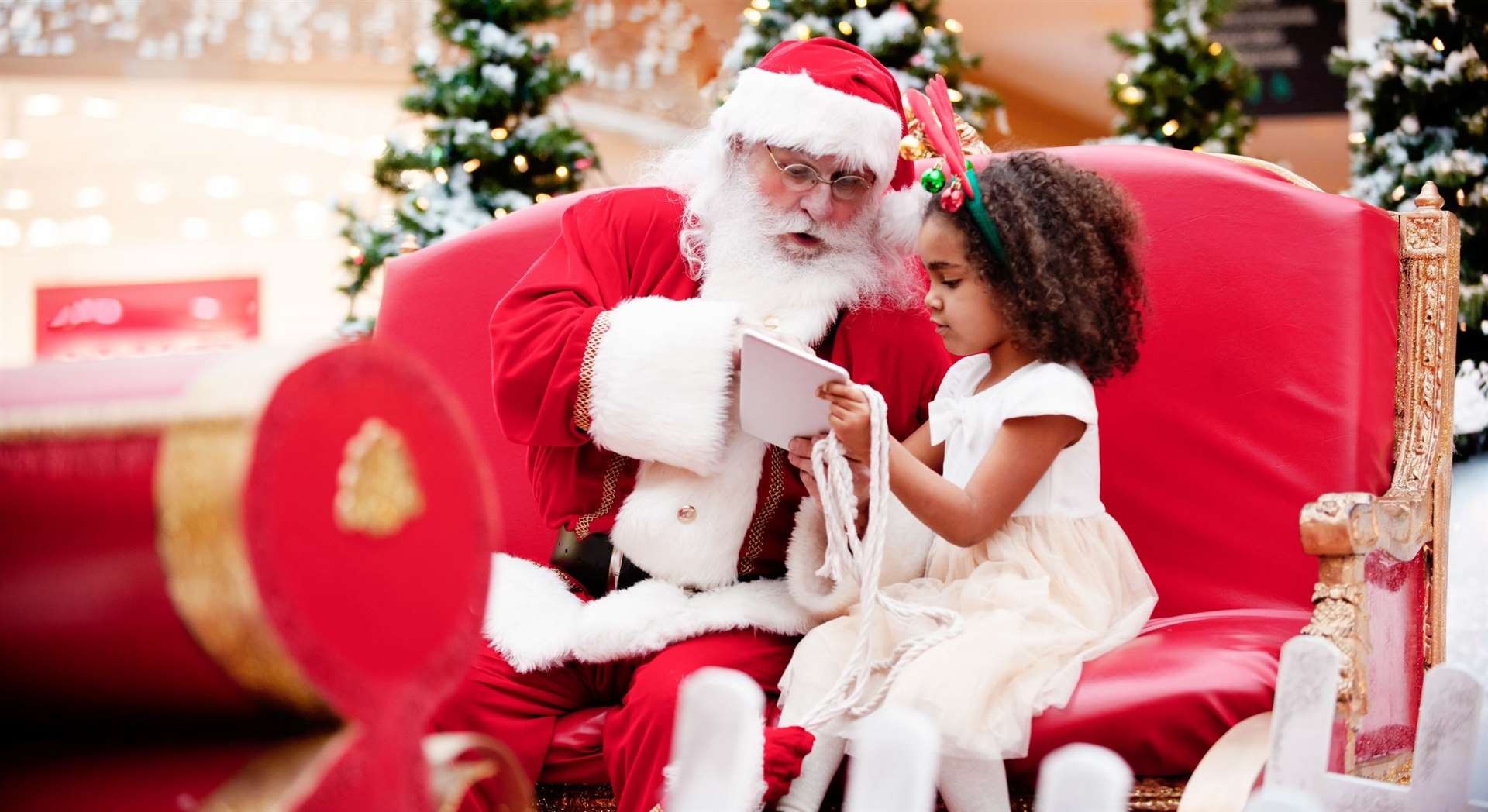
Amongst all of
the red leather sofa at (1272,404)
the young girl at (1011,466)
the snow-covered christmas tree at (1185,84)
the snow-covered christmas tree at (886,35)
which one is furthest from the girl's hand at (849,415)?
the snow-covered christmas tree at (1185,84)

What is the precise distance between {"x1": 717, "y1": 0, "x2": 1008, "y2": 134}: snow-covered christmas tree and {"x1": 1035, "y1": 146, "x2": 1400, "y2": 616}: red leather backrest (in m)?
2.73

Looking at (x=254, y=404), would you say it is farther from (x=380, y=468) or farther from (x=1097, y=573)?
(x=1097, y=573)

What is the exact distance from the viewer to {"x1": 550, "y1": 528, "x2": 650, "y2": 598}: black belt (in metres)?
2.17

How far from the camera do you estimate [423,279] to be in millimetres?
2982

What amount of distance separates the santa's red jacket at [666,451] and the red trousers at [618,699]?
0.11ft

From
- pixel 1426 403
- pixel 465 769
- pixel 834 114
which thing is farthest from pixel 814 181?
pixel 465 769

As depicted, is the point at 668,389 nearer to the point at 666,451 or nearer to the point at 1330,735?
the point at 666,451

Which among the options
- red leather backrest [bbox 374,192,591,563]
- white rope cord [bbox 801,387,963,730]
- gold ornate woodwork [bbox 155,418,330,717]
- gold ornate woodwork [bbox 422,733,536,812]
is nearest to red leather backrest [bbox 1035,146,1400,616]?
white rope cord [bbox 801,387,963,730]

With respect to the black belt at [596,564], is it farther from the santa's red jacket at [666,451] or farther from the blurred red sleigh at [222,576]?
the blurred red sleigh at [222,576]

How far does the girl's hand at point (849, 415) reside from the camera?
1.78 metres

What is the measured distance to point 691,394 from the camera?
2.02m

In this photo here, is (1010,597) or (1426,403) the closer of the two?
(1010,597)

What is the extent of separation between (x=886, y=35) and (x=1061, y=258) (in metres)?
3.35

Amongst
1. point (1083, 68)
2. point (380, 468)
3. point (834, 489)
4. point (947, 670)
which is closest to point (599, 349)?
point (834, 489)
